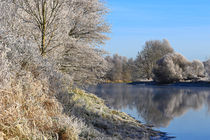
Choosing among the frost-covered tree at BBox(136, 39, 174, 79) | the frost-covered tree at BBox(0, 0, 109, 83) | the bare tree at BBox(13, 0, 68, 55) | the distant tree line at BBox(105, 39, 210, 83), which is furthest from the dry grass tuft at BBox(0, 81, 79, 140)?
the frost-covered tree at BBox(136, 39, 174, 79)

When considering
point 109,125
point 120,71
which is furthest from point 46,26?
point 120,71

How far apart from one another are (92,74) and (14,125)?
38.3ft

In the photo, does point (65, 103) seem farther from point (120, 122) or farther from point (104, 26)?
point (104, 26)

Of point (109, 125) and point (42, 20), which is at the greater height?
point (42, 20)

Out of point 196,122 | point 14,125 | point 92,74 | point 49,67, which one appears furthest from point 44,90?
point 196,122

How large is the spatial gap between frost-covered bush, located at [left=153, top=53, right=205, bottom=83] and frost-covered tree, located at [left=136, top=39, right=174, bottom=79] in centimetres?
855

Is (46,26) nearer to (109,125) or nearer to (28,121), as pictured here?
(109,125)

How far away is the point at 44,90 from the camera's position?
28.0ft

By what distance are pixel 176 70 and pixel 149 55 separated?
14046 mm

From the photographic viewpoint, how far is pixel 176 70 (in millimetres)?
49094

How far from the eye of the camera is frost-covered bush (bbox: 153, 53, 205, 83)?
48781 mm

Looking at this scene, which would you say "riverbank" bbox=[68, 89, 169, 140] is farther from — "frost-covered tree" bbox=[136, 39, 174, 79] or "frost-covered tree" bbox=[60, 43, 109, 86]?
"frost-covered tree" bbox=[136, 39, 174, 79]

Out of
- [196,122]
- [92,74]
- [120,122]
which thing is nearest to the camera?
[120,122]

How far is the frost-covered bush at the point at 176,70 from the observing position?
48781mm
